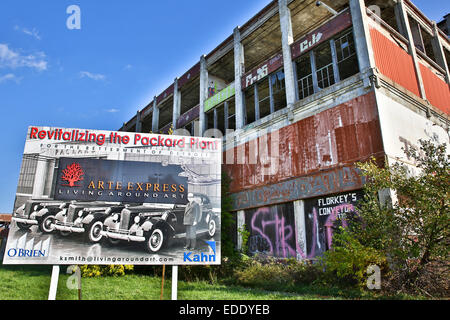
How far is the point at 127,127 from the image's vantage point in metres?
34.1

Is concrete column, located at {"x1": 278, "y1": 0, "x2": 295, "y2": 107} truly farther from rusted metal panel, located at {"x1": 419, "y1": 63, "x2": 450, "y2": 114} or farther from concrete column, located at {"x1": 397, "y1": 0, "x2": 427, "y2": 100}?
rusted metal panel, located at {"x1": 419, "y1": 63, "x2": 450, "y2": 114}

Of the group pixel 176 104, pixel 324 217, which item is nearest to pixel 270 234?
pixel 324 217

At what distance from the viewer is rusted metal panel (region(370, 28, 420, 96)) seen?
44.4 feet

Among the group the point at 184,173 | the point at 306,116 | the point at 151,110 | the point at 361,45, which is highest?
the point at 151,110

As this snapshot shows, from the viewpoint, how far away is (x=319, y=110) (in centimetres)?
1424

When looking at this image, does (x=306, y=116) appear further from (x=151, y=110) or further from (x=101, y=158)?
(x=151, y=110)

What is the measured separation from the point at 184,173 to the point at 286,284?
641 cm

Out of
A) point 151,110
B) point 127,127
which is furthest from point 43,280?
point 127,127

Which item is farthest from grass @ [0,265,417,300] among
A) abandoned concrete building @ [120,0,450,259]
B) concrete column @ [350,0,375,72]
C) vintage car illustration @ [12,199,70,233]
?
concrete column @ [350,0,375,72]

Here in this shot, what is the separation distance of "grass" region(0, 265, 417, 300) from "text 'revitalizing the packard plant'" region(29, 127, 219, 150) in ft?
14.0

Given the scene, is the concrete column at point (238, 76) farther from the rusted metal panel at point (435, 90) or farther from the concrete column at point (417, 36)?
the concrete column at point (417, 36)

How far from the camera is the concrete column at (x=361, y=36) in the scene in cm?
1286

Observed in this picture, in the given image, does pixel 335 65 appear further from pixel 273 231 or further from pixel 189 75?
pixel 189 75
